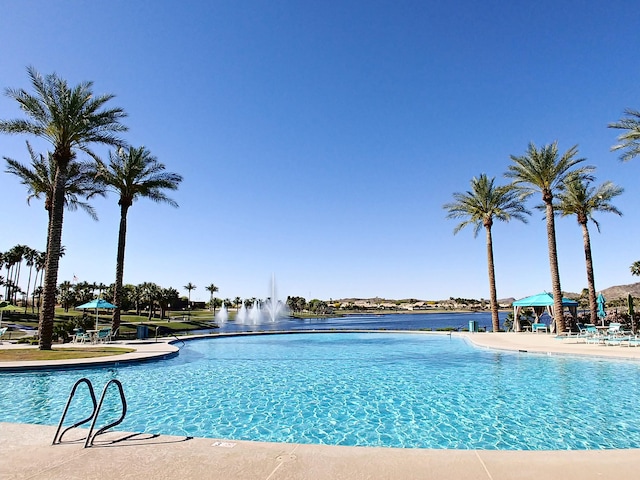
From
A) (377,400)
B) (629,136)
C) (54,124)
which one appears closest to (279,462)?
(377,400)

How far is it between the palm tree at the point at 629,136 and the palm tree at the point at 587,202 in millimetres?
8465

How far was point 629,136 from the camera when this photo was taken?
2131cm

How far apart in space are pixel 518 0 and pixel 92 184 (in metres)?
25.4

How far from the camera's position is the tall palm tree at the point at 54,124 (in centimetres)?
1831

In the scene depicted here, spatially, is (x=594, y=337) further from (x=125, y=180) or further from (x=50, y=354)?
(x=125, y=180)

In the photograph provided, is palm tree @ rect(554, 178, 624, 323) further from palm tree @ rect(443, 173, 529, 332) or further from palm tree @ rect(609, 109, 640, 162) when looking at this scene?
palm tree @ rect(609, 109, 640, 162)

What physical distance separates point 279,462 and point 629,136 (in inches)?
1011

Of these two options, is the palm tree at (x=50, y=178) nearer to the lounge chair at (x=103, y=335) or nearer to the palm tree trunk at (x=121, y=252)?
the palm tree trunk at (x=121, y=252)

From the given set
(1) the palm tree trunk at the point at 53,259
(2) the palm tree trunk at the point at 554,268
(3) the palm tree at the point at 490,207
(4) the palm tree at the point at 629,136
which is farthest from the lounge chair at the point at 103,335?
(4) the palm tree at the point at 629,136

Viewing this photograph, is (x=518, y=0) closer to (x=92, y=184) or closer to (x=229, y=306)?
(x=92, y=184)

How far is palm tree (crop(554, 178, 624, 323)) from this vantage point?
1197 inches

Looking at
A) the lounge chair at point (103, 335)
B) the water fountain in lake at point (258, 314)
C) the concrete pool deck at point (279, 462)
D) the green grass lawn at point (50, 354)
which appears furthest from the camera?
the water fountain in lake at point (258, 314)

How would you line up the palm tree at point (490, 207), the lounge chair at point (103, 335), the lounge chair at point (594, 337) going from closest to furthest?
the lounge chair at point (594, 337) < the lounge chair at point (103, 335) < the palm tree at point (490, 207)

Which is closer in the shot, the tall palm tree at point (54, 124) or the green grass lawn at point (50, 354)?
the green grass lawn at point (50, 354)
